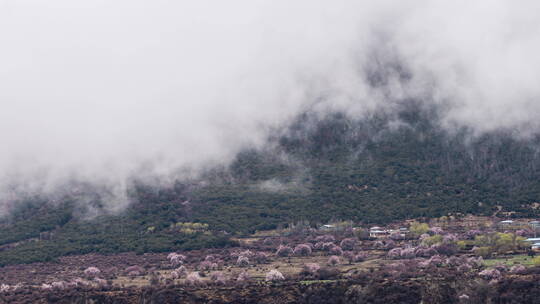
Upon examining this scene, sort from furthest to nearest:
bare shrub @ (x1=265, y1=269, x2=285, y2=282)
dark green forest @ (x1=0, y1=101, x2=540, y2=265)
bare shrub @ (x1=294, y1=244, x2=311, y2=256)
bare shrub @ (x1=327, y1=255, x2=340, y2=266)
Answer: dark green forest @ (x1=0, y1=101, x2=540, y2=265) → bare shrub @ (x1=294, y1=244, x2=311, y2=256) → bare shrub @ (x1=327, y1=255, x2=340, y2=266) → bare shrub @ (x1=265, y1=269, x2=285, y2=282)

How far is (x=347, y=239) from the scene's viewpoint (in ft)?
393

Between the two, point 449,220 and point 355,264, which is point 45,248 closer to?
point 355,264

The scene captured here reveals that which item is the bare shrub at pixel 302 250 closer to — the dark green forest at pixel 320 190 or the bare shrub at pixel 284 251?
the bare shrub at pixel 284 251

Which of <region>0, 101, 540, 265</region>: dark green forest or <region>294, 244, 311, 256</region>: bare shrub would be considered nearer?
<region>294, 244, 311, 256</region>: bare shrub

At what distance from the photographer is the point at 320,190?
14288 centimetres

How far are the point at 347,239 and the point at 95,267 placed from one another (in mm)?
39322

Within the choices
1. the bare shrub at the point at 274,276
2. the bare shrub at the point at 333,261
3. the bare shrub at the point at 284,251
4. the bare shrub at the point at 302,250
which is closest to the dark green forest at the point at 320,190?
the bare shrub at the point at 284,251

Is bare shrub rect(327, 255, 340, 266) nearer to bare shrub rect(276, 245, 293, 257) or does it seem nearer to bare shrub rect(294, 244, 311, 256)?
bare shrub rect(294, 244, 311, 256)

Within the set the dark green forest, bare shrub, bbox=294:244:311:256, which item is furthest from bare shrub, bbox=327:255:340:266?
the dark green forest

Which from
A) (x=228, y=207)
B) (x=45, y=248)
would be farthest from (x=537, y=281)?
(x=45, y=248)

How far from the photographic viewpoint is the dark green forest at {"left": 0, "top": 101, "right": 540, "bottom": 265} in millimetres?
130500

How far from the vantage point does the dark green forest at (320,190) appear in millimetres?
130500

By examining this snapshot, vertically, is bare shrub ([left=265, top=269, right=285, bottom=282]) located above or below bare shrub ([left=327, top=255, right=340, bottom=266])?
below

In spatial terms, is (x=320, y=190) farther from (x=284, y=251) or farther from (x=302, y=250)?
(x=284, y=251)
